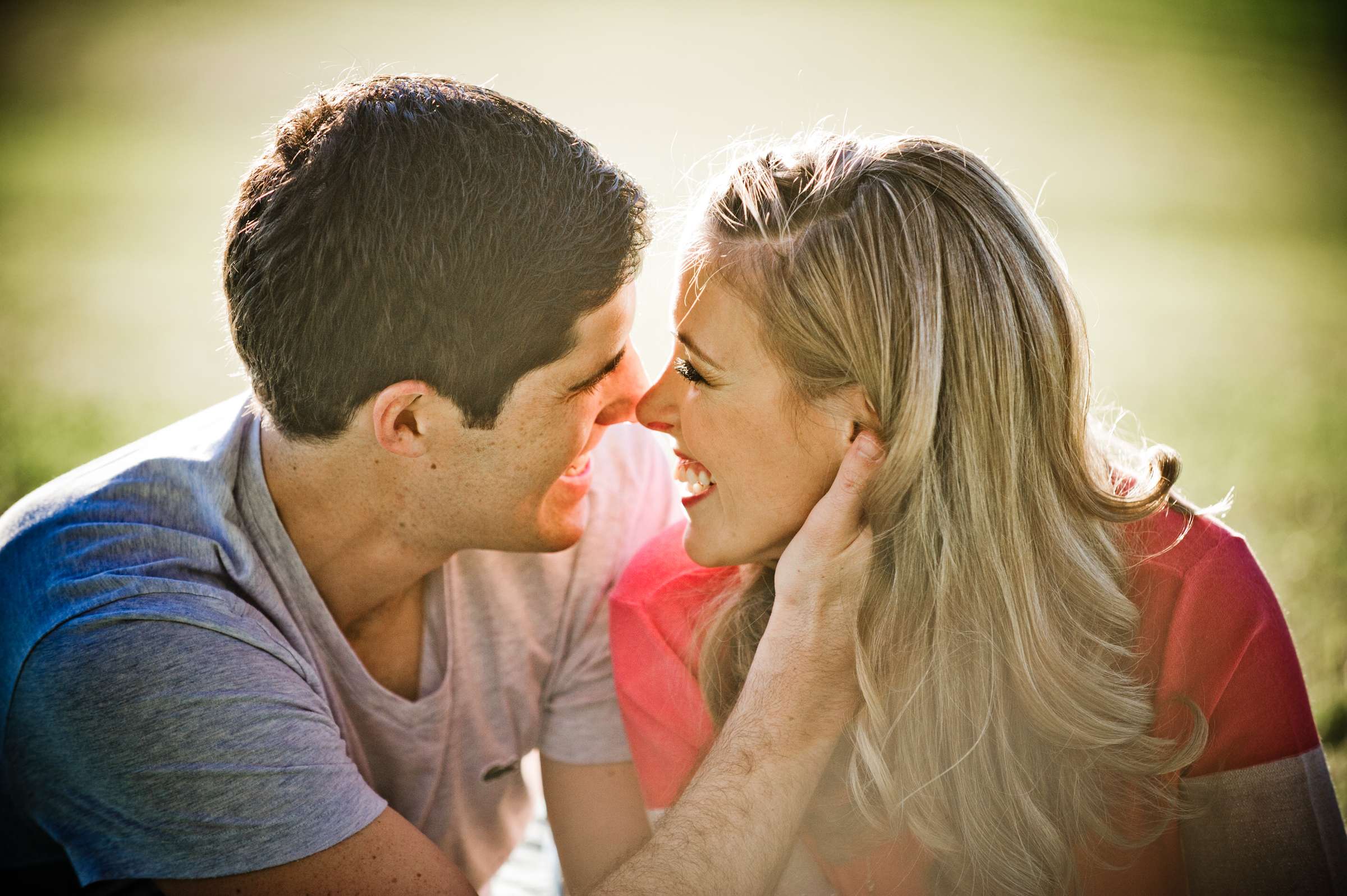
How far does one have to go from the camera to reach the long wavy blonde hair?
243 cm

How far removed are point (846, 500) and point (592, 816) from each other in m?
1.27

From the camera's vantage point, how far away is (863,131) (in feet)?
20.5

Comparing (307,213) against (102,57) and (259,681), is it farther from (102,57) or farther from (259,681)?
(102,57)

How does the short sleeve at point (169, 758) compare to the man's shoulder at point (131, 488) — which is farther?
the man's shoulder at point (131, 488)

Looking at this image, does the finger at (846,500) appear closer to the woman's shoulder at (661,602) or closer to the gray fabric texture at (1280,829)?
the woman's shoulder at (661,602)

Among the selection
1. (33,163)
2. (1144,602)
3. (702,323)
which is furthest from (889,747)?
(33,163)

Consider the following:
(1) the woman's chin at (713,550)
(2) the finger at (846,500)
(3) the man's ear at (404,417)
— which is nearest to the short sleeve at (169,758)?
(3) the man's ear at (404,417)

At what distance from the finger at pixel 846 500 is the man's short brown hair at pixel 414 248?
2.68 feet

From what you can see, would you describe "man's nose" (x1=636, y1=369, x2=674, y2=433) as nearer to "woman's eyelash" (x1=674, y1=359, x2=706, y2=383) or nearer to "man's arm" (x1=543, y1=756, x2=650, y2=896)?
"woman's eyelash" (x1=674, y1=359, x2=706, y2=383)

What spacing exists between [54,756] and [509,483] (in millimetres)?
1269

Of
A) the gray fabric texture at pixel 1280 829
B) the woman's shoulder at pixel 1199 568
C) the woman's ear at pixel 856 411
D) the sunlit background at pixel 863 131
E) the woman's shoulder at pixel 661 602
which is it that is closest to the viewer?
the gray fabric texture at pixel 1280 829

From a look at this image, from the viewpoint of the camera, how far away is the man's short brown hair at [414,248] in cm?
259

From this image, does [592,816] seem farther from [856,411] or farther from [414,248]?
[414,248]

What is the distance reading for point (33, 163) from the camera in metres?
13.9
